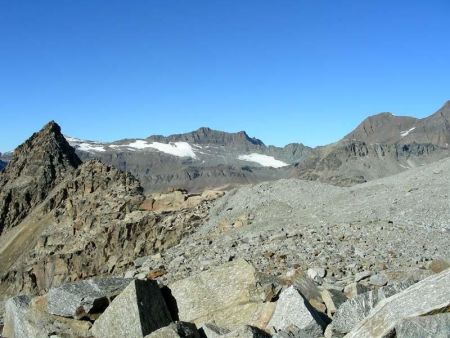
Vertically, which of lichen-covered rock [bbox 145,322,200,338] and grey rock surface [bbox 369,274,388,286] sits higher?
lichen-covered rock [bbox 145,322,200,338]

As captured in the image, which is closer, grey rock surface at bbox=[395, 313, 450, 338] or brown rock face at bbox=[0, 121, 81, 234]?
grey rock surface at bbox=[395, 313, 450, 338]

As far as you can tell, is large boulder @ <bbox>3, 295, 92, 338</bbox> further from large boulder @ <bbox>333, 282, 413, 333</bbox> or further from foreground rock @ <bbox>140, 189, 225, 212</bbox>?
foreground rock @ <bbox>140, 189, 225, 212</bbox>

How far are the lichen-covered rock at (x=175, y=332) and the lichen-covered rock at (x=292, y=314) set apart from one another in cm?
160

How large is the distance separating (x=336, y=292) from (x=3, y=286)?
4822cm

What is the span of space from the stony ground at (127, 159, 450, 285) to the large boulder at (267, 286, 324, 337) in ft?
18.8

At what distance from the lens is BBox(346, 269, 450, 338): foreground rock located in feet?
25.9

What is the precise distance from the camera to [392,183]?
1308 inches

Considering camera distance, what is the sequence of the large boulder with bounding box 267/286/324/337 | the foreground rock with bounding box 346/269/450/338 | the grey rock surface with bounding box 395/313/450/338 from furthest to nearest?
the large boulder with bounding box 267/286/324/337
the foreground rock with bounding box 346/269/450/338
the grey rock surface with bounding box 395/313/450/338

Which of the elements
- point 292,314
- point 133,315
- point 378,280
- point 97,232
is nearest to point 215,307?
point 133,315

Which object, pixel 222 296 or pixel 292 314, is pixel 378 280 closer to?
pixel 222 296

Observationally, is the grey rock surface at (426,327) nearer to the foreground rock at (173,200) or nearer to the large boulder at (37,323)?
the large boulder at (37,323)

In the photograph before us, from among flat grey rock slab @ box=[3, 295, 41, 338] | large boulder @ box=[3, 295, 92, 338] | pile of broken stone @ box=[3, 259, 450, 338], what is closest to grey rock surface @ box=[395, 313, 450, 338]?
pile of broken stone @ box=[3, 259, 450, 338]

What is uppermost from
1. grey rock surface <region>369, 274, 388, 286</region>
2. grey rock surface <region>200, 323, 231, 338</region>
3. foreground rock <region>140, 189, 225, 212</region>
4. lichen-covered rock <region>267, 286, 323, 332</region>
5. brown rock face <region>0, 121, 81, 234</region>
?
brown rock face <region>0, 121, 81, 234</region>

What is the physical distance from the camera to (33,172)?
92.8 m
